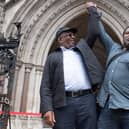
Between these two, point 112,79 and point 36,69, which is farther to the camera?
point 36,69

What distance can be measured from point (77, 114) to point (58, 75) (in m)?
0.38

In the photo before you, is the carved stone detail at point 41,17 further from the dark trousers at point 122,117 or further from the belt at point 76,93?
the dark trousers at point 122,117

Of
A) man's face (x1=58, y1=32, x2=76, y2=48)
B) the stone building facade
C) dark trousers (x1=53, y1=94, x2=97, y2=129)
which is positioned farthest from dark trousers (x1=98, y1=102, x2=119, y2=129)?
the stone building facade

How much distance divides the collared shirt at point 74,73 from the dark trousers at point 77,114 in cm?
11

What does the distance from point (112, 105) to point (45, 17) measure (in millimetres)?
10584

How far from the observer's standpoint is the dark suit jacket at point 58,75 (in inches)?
126

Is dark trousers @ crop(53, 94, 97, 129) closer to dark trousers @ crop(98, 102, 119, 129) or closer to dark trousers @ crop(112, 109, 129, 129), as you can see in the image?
dark trousers @ crop(98, 102, 119, 129)

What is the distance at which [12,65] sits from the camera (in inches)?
221

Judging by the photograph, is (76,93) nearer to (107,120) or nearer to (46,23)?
(107,120)

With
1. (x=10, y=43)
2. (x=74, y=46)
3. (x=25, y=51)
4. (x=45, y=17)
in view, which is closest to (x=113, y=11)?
(x=45, y=17)

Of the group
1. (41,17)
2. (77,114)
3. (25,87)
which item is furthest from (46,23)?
(77,114)

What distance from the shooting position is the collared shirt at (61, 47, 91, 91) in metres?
3.25

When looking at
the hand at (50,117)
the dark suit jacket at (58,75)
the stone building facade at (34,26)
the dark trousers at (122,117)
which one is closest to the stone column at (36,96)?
the stone building facade at (34,26)

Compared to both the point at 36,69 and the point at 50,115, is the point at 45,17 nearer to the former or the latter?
the point at 36,69
